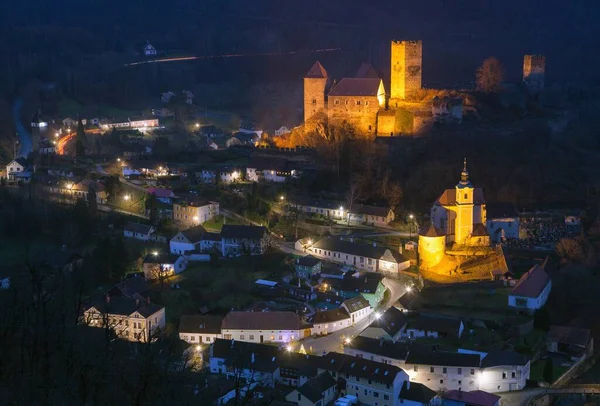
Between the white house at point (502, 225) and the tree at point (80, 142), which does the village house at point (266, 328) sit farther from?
the tree at point (80, 142)

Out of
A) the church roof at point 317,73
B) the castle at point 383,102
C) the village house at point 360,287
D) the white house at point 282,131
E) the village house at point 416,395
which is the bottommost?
the village house at point 416,395

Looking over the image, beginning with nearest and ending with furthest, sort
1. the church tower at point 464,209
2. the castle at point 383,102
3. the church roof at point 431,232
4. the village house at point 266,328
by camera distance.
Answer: the village house at point 266,328
the church roof at point 431,232
the church tower at point 464,209
the castle at point 383,102

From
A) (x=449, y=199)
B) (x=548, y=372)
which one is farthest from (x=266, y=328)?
(x=449, y=199)

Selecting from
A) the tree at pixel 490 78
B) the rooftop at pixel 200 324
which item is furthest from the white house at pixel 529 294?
the tree at pixel 490 78

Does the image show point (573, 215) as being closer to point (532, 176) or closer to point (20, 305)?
point (532, 176)

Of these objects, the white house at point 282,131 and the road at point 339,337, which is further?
the white house at point 282,131

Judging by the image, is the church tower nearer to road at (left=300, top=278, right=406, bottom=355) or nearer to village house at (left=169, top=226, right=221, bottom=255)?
road at (left=300, top=278, right=406, bottom=355)

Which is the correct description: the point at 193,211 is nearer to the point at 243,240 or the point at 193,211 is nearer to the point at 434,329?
the point at 243,240
